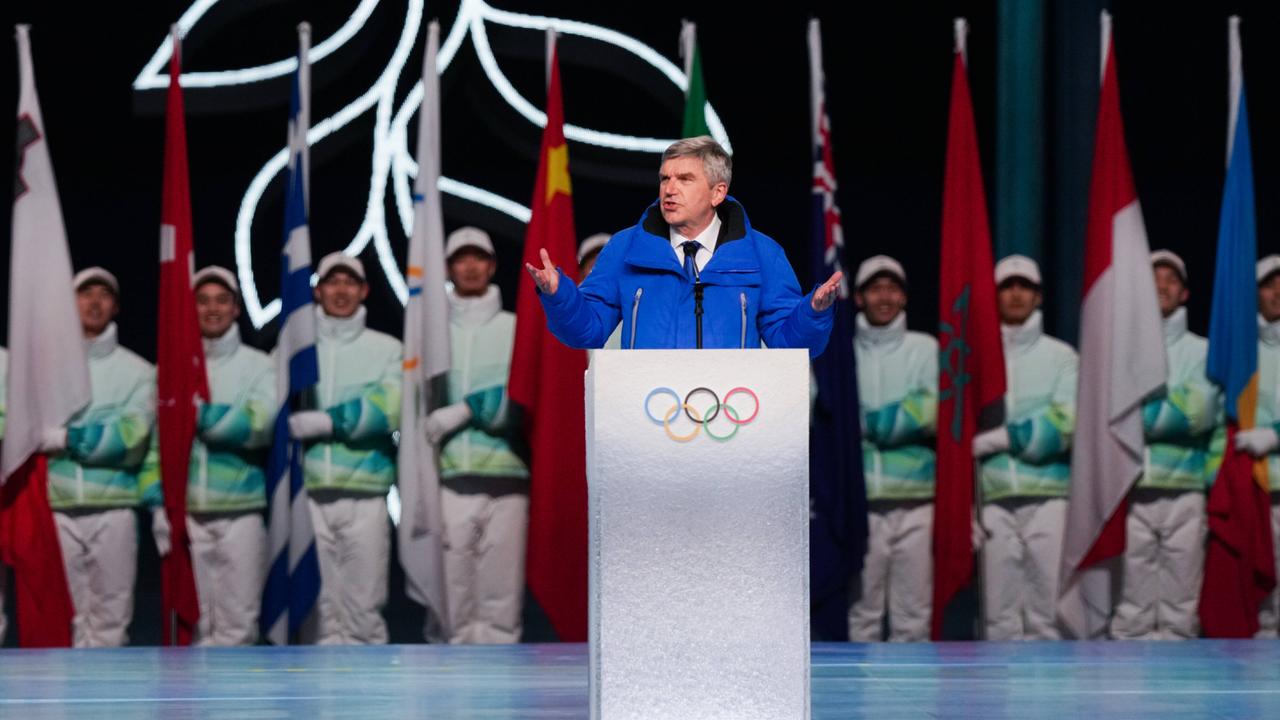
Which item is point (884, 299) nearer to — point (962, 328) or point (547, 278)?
point (962, 328)

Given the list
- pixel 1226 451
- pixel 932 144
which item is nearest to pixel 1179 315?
pixel 1226 451

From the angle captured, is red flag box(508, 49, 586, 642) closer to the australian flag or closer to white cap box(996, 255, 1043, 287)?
the australian flag

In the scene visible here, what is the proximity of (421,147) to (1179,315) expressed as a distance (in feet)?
10.4

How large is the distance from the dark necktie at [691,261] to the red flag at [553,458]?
135 inches

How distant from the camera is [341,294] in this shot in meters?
6.55

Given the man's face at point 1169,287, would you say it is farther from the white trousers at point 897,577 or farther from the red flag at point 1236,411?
the white trousers at point 897,577

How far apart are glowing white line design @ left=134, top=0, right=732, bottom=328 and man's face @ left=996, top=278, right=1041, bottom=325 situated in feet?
4.30

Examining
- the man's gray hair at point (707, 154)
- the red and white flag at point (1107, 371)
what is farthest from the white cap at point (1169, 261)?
the man's gray hair at point (707, 154)

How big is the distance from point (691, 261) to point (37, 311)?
4147mm

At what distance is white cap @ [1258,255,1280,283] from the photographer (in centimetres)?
675

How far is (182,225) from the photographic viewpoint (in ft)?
20.5

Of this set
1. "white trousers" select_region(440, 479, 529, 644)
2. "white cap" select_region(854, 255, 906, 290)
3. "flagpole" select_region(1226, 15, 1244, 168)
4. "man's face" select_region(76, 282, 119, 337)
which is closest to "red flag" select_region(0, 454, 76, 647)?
"man's face" select_region(76, 282, 119, 337)

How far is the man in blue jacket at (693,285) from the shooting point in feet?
9.17

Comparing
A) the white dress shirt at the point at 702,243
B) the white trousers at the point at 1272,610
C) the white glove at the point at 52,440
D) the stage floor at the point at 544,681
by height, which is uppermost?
the white dress shirt at the point at 702,243
